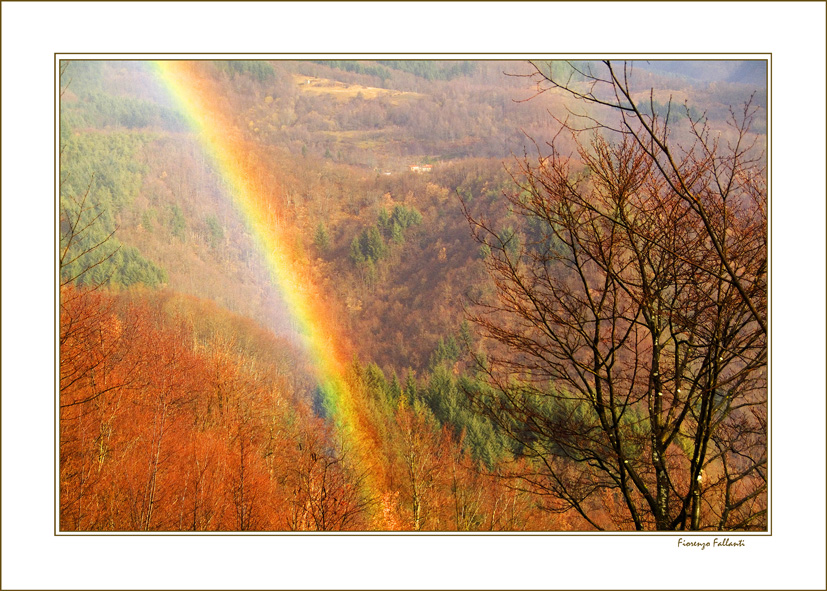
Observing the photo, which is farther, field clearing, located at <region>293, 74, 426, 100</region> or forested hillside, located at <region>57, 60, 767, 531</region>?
field clearing, located at <region>293, 74, 426, 100</region>

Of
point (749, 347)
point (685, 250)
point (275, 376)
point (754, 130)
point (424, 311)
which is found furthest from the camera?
point (424, 311)

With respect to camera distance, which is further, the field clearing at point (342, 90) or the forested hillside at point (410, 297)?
the field clearing at point (342, 90)

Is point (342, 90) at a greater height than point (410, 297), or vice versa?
point (342, 90)

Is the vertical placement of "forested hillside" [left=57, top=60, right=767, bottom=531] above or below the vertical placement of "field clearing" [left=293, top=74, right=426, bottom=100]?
below

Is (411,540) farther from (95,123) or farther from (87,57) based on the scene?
(95,123)

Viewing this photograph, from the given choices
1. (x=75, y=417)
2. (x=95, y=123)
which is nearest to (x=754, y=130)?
(x=75, y=417)
